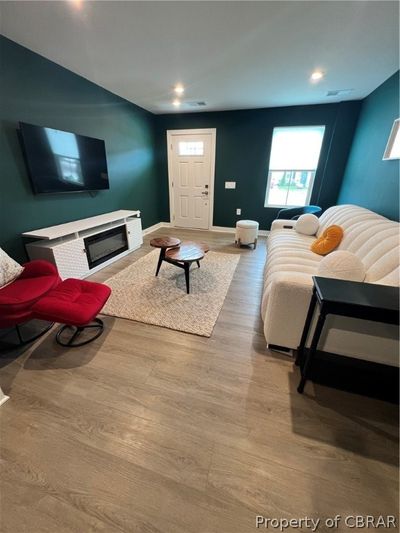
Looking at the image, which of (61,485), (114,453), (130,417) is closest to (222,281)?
(130,417)

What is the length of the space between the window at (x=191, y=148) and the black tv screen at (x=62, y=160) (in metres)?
2.05

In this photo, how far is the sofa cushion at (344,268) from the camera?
1476 mm

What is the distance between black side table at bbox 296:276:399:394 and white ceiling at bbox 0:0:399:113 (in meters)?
2.07

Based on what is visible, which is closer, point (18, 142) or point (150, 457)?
point (150, 457)

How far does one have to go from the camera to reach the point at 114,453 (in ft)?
3.64

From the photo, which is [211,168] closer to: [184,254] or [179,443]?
[184,254]

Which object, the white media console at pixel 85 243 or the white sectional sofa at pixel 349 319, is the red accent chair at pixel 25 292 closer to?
the white media console at pixel 85 243

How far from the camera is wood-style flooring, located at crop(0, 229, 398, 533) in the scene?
0.93 meters

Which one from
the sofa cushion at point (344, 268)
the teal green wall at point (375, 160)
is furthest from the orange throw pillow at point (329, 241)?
the sofa cushion at point (344, 268)

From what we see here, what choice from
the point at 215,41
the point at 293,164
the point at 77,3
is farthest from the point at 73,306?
the point at 293,164

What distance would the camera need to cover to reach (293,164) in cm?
433

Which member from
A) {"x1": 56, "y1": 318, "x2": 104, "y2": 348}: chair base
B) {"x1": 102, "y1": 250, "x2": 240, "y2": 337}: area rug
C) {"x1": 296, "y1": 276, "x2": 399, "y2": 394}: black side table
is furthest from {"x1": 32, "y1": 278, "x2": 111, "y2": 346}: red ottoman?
{"x1": 296, "y1": 276, "x2": 399, "y2": 394}: black side table

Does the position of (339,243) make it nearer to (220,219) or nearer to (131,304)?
(131,304)

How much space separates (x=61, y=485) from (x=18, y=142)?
2933 millimetres
